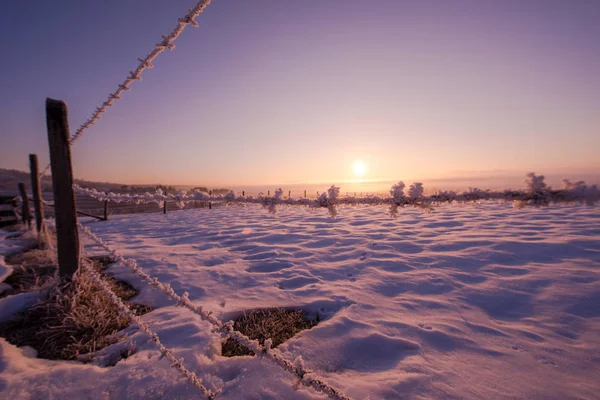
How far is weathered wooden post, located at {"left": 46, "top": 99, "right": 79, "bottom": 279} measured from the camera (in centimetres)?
239

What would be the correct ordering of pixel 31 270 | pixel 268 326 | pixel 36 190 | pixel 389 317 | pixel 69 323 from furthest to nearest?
pixel 36 190 → pixel 31 270 → pixel 389 317 → pixel 268 326 → pixel 69 323

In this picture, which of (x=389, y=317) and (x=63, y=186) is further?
(x=389, y=317)

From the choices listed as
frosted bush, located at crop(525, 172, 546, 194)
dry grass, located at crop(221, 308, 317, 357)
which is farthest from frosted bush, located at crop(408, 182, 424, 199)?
dry grass, located at crop(221, 308, 317, 357)

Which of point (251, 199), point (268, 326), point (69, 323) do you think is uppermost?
point (251, 199)

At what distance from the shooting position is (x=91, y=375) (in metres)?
1.88

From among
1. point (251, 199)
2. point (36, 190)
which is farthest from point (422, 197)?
point (36, 190)

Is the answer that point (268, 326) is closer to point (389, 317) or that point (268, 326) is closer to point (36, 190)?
point (389, 317)

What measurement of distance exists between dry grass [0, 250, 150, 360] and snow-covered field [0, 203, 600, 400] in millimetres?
156

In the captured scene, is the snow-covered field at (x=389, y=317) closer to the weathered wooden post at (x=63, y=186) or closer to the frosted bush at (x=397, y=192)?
the weathered wooden post at (x=63, y=186)

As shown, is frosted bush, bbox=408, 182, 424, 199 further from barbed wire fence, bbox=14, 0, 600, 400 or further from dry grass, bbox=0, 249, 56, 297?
dry grass, bbox=0, 249, 56, 297

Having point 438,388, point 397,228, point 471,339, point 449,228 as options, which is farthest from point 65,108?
point 449,228

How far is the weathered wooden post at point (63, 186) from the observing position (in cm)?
239

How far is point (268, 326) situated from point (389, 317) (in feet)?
4.17

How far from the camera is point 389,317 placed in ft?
8.86
